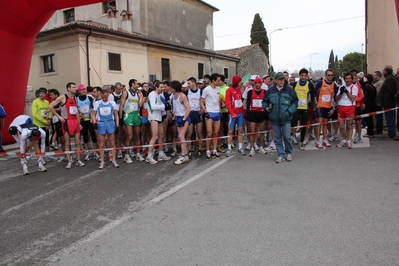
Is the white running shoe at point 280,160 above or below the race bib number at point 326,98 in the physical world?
below

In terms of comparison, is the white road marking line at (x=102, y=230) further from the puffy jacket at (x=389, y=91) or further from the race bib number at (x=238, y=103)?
the puffy jacket at (x=389, y=91)

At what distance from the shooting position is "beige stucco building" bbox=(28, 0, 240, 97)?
18672 mm

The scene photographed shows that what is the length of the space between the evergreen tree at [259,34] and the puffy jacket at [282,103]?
45778 millimetres

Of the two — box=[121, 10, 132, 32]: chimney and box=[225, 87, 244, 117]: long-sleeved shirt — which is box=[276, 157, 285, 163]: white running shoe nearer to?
box=[225, 87, 244, 117]: long-sleeved shirt

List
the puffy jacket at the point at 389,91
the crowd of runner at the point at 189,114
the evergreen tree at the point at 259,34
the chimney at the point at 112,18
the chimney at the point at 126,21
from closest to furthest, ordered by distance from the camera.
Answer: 1. the crowd of runner at the point at 189,114
2. the puffy jacket at the point at 389,91
3. the chimney at the point at 112,18
4. the chimney at the point at 126,21
5. the evergreen tree at the point at 259,34

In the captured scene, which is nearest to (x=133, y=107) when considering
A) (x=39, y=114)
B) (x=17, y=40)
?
(x=39, y=114)

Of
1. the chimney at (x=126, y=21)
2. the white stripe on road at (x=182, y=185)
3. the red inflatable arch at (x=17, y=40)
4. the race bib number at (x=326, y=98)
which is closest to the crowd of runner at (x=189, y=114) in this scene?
the race bib number at (x=326, y=98)

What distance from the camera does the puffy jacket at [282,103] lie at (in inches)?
291

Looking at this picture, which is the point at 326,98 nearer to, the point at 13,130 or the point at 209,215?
the point at 209,215

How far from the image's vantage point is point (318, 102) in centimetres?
858

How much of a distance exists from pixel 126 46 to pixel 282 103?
53.3 feet

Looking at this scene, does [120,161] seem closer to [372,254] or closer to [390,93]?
[372,254]

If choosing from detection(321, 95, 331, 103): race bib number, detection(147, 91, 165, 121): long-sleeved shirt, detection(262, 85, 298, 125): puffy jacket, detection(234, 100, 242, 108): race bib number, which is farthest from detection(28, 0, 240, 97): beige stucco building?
detection(321, 95, 331, 103): race bib number

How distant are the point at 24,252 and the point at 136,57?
1970cm
